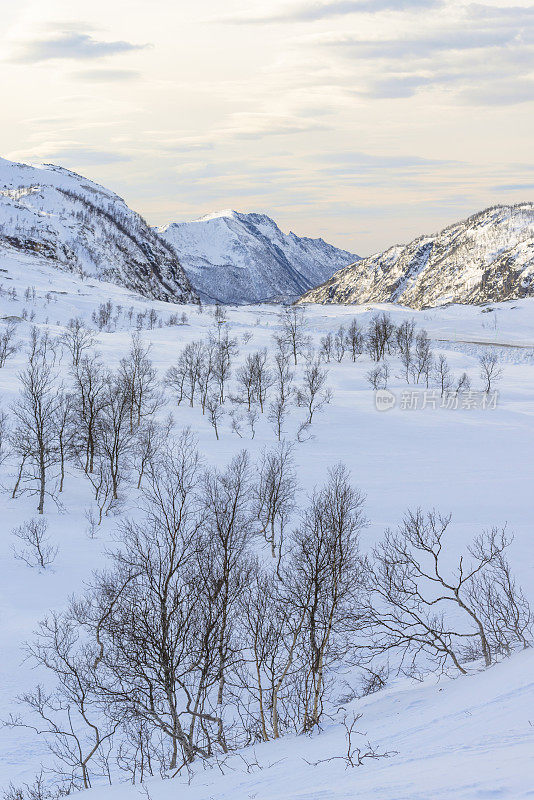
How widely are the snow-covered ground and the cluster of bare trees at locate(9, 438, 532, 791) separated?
1.59 m

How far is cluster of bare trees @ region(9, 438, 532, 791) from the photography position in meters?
18.5

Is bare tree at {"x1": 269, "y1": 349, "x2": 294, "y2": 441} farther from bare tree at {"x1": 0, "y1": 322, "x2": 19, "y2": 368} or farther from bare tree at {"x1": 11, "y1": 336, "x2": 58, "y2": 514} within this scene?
bare tree at {"x1": 0, "y1": 322, "x2": 19, "y2": 368}

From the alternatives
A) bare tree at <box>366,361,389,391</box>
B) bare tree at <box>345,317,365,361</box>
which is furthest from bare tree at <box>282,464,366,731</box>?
bare tree at <box>345,317,365,361</box>

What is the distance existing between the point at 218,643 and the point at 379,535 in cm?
1957

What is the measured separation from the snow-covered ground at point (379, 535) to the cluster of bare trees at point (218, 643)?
5.20 ft

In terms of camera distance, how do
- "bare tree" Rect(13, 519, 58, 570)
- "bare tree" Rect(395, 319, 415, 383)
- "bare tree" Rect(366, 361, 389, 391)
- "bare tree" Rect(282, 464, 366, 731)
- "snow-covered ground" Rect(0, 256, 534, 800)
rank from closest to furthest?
1. "snow-covered ground" Rect(0, 256, 534, 800)
2. "bare tree" Rect(282, 464, 366, 731)
3. "bare tree" Rect(13, 519, 58, 570)
4. "bare tree" Rect(366, 361, 389, 391)
5. "bare tree" Rect(395, 319, 415, 383)

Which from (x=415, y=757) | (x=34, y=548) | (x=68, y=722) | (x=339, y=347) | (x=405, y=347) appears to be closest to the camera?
(x=415, y=757)

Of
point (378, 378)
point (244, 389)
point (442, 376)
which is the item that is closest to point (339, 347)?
point (378, 378)

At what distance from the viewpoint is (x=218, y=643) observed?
24.7 metres

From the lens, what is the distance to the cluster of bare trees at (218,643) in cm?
1852

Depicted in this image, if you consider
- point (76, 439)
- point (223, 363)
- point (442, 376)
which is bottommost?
point (76, 439)

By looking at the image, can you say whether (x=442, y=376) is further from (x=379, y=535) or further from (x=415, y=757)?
(x=415, y=757)

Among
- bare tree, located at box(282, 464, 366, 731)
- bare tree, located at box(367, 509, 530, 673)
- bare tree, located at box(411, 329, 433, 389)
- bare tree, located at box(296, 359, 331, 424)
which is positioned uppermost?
bare tree, located at box(411, 329, 433, 389)

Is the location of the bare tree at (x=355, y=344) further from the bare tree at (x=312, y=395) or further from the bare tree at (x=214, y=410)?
the bare tree at (x=214, y=410)
